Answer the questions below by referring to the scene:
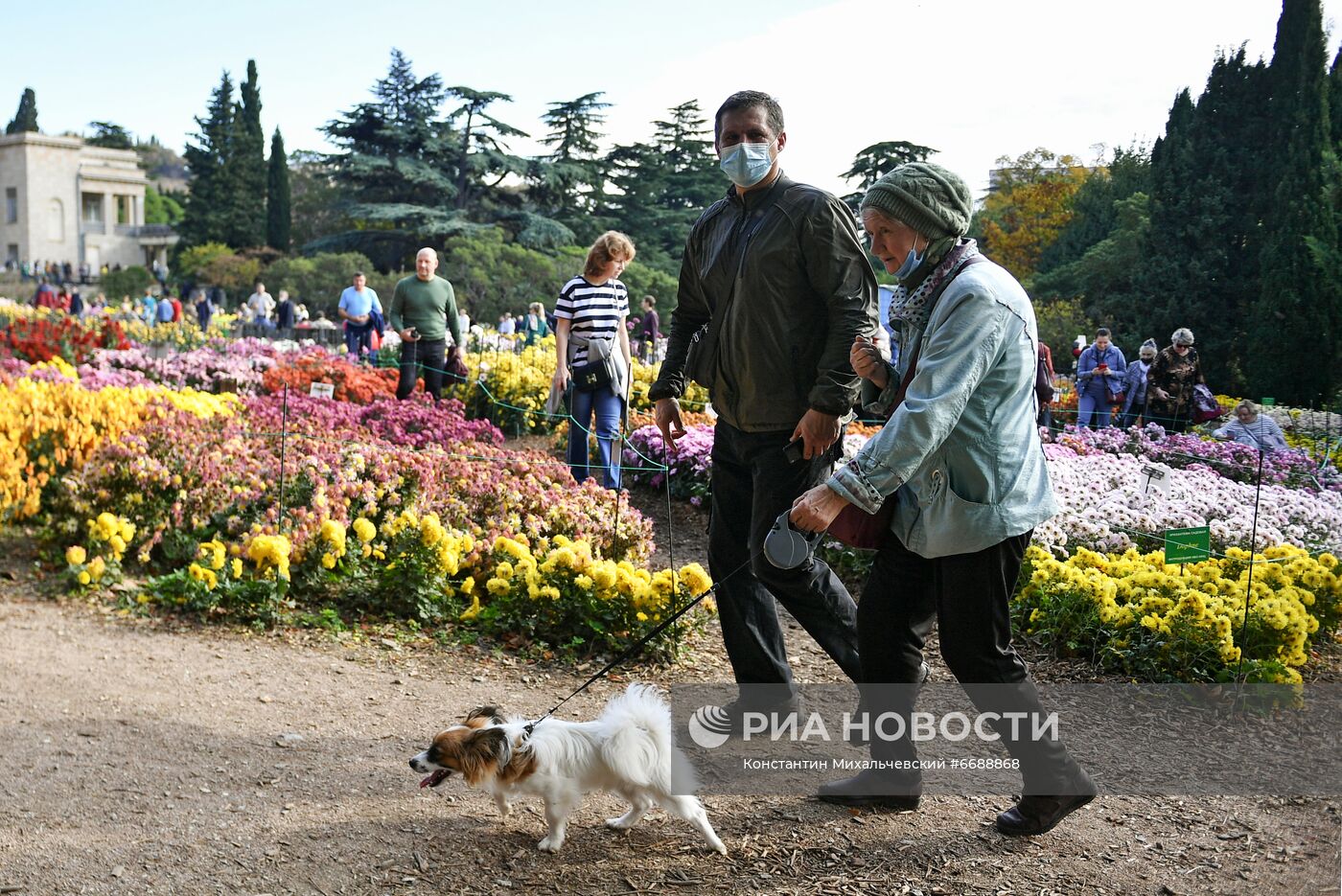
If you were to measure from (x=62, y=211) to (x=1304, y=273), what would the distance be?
81629 millimetres

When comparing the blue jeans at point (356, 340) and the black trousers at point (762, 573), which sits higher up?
the blue jeans at point (356, 340)

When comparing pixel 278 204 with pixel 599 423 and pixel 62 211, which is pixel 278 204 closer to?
pixel 62 211

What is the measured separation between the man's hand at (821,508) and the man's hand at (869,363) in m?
0.43

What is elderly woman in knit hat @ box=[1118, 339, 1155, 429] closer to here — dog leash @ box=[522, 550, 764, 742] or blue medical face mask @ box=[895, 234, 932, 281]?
dog leash @ box=[522, 550, 764, 742]

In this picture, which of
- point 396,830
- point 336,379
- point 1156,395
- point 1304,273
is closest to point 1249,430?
point 1156,395

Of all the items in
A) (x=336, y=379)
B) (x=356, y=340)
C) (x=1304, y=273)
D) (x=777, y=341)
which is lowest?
(x=336, y=379)

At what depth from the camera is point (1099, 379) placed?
13180 mm

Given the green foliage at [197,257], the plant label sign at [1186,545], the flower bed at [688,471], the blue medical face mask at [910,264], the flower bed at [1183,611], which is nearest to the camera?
the blue medical face mask at [910,264]

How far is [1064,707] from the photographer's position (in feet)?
14.7

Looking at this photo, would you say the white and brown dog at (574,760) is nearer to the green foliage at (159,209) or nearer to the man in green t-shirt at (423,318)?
the man in green t-shirt at (423,318)

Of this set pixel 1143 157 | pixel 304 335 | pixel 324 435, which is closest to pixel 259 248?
pixel 304 335

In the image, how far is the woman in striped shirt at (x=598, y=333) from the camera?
23.4ft

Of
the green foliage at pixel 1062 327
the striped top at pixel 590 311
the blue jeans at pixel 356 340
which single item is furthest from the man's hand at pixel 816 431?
the green foliage at pixel 1062 327

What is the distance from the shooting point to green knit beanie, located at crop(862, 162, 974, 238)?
2.82 m
